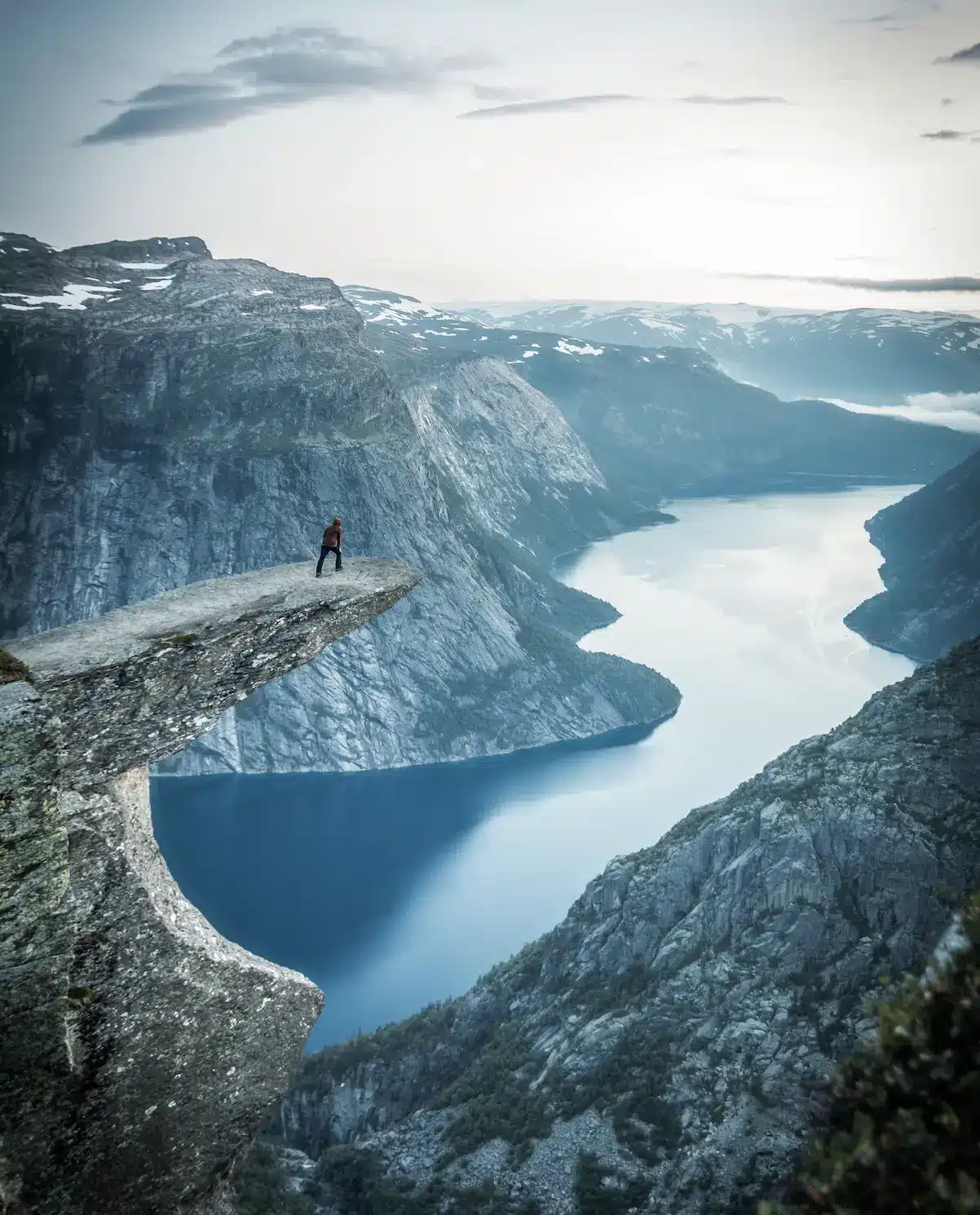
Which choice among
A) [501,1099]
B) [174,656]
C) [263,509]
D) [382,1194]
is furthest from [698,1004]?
[263,509]

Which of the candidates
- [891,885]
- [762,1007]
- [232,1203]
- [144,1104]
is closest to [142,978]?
[144,1104]

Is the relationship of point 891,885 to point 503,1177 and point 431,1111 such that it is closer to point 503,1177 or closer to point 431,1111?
point 503,1177

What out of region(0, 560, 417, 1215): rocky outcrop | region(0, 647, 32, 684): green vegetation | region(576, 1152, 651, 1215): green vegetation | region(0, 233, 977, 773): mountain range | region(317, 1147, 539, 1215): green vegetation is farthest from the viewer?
region(0, 233, 977, 773): mountain range

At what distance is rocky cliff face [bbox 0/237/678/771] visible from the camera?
102 meters

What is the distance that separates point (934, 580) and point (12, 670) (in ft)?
431

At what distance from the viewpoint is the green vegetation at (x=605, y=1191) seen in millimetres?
27844

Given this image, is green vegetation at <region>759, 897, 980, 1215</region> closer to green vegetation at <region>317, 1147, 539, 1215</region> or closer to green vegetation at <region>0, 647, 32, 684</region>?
green vegetation at <region>0, 647, 32, 684</region>

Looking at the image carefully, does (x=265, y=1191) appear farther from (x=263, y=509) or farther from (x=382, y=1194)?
(x=263, y=509)

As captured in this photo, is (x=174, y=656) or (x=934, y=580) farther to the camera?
(x=934, y=580)

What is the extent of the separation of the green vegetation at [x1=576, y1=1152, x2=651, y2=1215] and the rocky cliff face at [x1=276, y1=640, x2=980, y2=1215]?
80 mm

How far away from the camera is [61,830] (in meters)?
14.4

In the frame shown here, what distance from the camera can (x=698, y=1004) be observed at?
115ft

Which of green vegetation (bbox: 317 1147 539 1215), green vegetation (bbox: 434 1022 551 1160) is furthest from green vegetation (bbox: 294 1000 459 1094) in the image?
green vegetation (bbox: 317 1147 539 1215)

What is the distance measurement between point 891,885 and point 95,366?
102 metres
